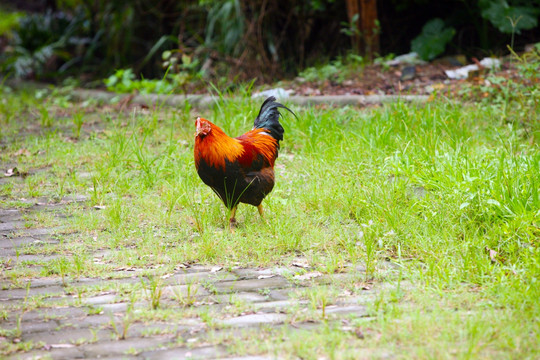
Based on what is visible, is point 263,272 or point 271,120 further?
point 271,120

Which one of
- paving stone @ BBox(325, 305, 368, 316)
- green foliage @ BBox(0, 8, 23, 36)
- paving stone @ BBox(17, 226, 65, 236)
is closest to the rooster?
paving stone @ BBox(17, 226, 65, 236)

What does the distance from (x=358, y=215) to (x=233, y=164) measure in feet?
3.26

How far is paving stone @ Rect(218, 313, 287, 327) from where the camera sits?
2857 millimetres

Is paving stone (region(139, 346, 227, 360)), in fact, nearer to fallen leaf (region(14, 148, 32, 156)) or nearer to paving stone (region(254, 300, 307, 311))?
paving stone (region(254, 300, 307, 311))

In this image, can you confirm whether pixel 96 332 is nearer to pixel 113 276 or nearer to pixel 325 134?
pixel 113 276

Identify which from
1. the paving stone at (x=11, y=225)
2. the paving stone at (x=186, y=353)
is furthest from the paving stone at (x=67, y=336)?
the paving stone at (x=11, y=225)

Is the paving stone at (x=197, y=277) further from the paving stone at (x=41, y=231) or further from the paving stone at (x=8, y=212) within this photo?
the paving stone at (x=8, y=212)

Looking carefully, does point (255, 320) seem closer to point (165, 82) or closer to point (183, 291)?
point (183, 291)

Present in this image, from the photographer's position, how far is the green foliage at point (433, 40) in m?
8.29

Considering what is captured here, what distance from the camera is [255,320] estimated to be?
114 inches

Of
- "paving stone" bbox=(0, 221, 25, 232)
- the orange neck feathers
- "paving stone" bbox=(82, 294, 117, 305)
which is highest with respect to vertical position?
the orange neck feathers

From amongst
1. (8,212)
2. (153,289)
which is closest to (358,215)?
(153,289)

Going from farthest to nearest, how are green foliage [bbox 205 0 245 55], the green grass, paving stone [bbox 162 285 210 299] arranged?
green foliage [bbox 205 0 245 55] < paving stone [bbox 162 285 210 299] < the green grass

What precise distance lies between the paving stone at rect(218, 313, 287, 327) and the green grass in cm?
11
